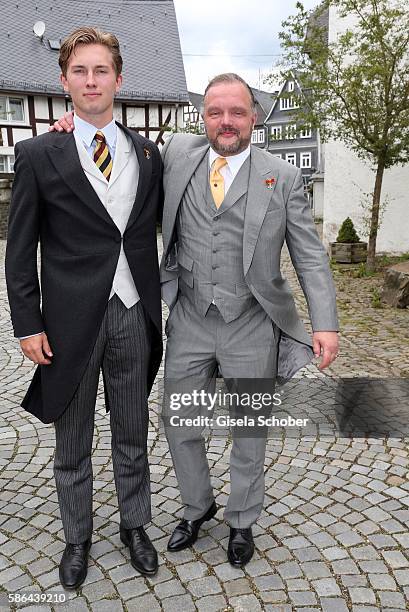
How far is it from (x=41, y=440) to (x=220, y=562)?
6.00ft

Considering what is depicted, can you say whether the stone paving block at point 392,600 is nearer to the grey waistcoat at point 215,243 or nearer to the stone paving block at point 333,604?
the stone paving block at point 333,604

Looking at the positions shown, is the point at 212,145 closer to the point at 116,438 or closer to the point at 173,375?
the point at 173,375

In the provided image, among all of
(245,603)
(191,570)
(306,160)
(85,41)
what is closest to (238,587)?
(245,603)

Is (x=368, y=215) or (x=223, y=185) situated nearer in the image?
(x=223, y=185)

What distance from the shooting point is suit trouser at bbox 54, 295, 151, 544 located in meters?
2.54

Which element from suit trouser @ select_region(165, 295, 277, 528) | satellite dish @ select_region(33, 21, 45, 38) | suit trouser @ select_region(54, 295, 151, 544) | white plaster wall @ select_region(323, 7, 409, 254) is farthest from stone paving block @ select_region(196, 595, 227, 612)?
satellite dish @ select_region(33, 21, 45, 38)

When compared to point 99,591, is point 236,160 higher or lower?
higher

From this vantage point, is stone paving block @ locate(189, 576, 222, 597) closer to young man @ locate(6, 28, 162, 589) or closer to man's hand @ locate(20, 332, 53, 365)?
young man @ locate(6, 28, 162, 589)

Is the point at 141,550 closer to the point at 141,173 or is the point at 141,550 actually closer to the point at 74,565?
the point at 74,565

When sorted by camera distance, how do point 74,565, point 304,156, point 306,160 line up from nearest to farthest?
point 74,565 < point 306,160 < point 304,156

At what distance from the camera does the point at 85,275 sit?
95.3 inches

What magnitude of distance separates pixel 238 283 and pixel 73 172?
0.82 metres

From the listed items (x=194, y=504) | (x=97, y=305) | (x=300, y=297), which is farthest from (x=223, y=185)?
(x=300, y=297)

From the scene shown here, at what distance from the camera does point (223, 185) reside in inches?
102
